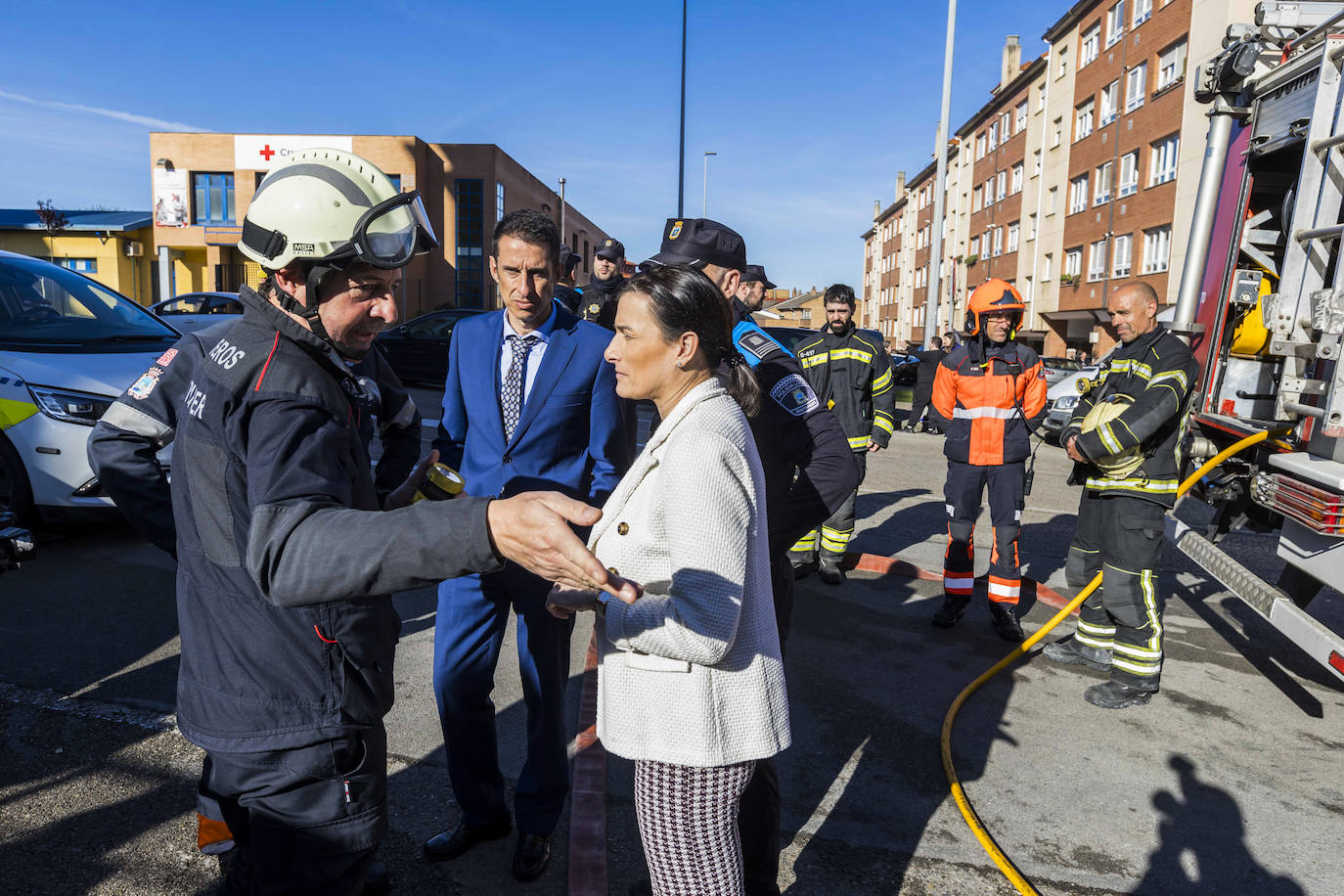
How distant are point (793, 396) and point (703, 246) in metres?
0.66

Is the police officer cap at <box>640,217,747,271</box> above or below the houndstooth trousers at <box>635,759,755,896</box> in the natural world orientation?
above

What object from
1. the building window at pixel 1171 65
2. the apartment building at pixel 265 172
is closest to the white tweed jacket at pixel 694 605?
the apartment building at pixel 265 172

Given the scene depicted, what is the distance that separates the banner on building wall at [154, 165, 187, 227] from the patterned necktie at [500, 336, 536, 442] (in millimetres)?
36832

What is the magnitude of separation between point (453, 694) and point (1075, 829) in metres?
2.34

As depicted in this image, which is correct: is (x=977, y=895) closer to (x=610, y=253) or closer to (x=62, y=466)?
(x=62, y=466)

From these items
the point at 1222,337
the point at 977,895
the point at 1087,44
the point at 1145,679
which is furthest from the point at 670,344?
the point at 1087,44

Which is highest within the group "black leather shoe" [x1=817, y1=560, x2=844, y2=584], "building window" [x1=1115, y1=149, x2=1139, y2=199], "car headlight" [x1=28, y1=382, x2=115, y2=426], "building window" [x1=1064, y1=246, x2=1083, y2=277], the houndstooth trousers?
"building window" [x1=1115, y1=149, x2=1139, y2=199]

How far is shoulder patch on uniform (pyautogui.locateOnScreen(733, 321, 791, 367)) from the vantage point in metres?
2.79

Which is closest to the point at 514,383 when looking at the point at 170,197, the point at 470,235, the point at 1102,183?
the point at 470,235

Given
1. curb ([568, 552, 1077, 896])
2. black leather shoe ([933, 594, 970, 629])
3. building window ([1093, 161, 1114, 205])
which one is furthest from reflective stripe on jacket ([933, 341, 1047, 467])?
building window ([1093, 161, 1114, 205])

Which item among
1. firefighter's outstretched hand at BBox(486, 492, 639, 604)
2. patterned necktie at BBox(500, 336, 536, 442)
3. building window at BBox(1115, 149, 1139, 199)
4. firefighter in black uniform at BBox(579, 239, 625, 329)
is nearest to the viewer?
firefighter's outstretched hand at BBox(486, 492, 639, 604)

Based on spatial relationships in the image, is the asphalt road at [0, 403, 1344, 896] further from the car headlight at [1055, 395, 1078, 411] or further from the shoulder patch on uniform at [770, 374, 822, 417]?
the car headlight at [1055, 395, 1078, 411]

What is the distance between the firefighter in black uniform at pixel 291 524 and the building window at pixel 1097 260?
117ft

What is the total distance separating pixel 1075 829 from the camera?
3158 millimetres
